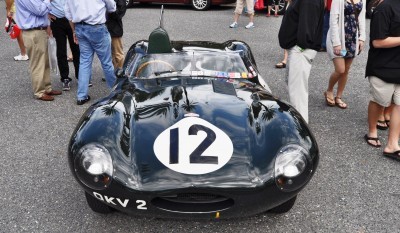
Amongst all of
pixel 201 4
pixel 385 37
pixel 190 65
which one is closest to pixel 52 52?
pixel 190 65

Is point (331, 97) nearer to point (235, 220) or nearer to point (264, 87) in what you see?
point (264, 87)

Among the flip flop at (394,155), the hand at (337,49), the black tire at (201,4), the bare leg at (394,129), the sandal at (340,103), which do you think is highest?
the hand at (337,49)

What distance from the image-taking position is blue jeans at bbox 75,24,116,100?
464cm

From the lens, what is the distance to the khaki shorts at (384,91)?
3.54 metres

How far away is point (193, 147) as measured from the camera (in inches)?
91.4

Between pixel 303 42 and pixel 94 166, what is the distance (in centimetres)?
244

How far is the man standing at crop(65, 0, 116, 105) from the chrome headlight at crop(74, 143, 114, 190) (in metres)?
2.70

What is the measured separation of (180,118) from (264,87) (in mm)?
1211

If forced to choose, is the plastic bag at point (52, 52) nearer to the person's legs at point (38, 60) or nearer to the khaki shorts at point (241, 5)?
the person's legs at point (38, 60)

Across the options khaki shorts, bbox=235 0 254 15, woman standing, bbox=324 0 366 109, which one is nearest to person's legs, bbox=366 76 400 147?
woman standing, bbox=324 0 366 109

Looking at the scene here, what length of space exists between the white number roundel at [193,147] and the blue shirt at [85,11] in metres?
2.66

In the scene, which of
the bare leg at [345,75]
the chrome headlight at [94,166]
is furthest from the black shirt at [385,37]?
the chrome headlight at [94,166]

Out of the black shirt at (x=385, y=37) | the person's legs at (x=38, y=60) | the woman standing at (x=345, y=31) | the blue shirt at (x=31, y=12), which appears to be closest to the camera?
the black shirt at (x=385, y=37)

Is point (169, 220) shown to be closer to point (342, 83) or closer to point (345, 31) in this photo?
point (345, 31)
